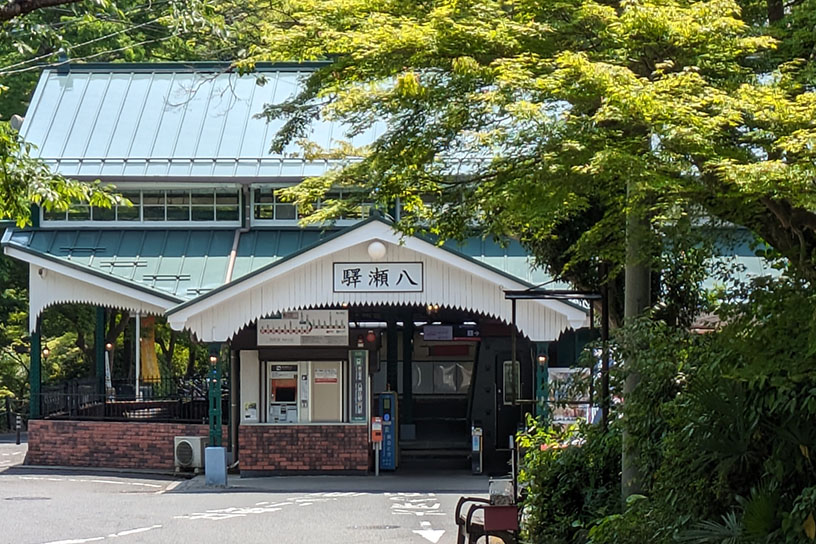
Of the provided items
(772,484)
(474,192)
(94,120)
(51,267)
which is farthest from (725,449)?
(94,120)

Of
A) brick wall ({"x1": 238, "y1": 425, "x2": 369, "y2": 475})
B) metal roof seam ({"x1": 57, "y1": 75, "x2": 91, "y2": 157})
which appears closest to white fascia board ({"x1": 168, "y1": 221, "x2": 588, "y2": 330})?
brick wall ({"x1": 238, "y1": 425, "x2": 369, "y2": 475})

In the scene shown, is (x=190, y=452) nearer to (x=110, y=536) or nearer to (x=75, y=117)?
(x=110, y=536)

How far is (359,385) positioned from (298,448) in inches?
69.3

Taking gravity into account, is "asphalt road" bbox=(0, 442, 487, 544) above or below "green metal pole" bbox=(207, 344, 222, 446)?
below

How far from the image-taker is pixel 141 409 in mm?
29641

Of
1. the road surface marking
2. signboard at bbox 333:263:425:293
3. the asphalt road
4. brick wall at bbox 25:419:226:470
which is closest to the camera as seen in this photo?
the road surface marking

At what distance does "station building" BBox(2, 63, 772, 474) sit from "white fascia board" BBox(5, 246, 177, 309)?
5cm

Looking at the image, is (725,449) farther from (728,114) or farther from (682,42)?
(682,42)

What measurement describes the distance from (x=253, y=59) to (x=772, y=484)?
17.6 feet

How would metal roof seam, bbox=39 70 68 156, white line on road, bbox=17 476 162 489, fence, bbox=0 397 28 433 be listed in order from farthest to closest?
fence, bbox=0 397 28 433, metal roof seam, bbox=39 70 68 156, white line on road, bbox=17 476 162 489

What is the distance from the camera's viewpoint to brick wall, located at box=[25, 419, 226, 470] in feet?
88.0

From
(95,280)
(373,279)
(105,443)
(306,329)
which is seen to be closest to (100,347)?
(105,443)

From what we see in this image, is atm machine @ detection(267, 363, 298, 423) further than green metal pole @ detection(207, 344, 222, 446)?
Yes

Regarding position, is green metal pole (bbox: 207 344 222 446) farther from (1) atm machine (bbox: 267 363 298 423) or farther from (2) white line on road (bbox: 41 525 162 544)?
(2) white line on road (bbox: 41 525 162 544)
